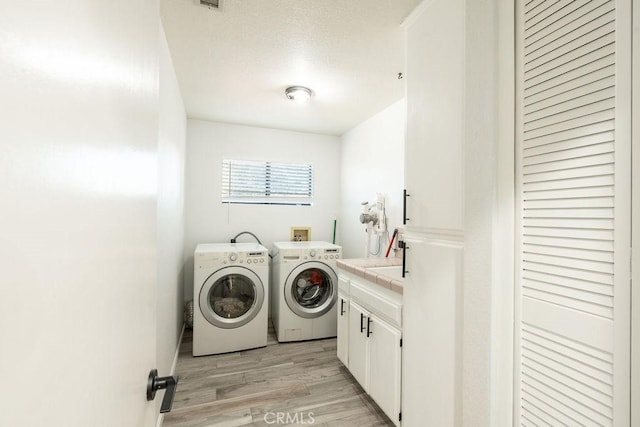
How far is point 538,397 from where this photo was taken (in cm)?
94

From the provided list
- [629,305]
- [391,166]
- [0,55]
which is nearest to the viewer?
[0,55]

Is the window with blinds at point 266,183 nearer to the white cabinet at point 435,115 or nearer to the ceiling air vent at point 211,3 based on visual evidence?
the ceiling air vent at point 211,3

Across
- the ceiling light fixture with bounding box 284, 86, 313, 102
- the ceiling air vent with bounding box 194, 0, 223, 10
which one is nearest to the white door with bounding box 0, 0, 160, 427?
the ceiling air vent with bounding box 194, 0, 223, 10

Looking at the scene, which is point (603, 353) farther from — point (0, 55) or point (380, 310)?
point (0, 55)

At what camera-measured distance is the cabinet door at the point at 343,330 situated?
231cm

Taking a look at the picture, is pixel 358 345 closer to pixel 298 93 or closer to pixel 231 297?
pixel 231 297

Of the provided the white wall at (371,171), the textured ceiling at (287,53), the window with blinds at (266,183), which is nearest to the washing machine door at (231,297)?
the window with blinds at (266,183)

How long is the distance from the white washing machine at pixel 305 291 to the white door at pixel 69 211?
7.87ft

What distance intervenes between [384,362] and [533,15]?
6.05 ft

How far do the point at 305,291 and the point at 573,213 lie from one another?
104 inches

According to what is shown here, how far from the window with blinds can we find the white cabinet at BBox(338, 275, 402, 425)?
1.63 meters

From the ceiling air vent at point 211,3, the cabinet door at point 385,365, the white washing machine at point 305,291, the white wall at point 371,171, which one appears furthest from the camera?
the white washing machine at point 305,291

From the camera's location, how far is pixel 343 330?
2383mm

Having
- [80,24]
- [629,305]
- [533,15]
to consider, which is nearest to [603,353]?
[629,305]
